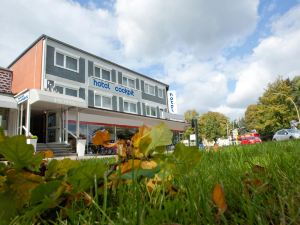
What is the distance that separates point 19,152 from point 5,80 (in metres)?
25.2

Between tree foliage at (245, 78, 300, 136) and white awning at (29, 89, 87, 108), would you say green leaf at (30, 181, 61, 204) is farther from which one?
tree foliage at (245, 78, 300, 136)

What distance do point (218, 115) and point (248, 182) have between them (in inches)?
3290

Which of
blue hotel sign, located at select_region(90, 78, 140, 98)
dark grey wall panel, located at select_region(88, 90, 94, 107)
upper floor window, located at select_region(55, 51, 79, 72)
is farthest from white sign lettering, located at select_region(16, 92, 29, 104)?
blue hotel sign, located at select_region(90, 78, 140, 98)

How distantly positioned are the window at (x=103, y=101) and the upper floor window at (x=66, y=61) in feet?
10.5

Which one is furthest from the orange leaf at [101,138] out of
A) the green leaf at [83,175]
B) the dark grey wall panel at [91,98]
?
the dark grey wall panel at [91,98]

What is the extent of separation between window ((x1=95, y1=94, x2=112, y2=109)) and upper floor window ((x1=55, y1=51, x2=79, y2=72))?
3.21m

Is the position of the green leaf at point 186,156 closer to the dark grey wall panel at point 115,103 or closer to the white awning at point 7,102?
the white awning at point 7,102

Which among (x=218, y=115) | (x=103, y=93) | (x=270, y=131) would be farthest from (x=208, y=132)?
(x=103, y=93)

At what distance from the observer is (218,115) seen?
8225 centimetres

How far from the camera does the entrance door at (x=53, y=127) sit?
18914mm

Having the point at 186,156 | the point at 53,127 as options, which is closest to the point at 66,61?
the point at 53,127

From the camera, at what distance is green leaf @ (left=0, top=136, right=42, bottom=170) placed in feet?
2.56

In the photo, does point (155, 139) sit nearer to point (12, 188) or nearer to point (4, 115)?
point (12, 188)

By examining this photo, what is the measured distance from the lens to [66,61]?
22.0 m
